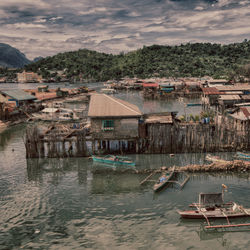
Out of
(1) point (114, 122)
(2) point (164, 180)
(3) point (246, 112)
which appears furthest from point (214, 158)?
(1) point (114, 122)

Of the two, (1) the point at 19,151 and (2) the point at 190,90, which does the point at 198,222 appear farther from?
(2) the point at 190,90

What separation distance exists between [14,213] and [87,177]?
912 centimetres

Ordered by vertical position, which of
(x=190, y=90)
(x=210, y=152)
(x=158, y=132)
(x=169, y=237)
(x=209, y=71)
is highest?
(x=209, y=71)

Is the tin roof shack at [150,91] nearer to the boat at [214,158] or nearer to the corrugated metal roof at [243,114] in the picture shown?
the corrugated metal roof at [243,114]

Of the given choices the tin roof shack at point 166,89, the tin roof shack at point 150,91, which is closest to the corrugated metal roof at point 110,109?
the tin roof shack at point 150,91

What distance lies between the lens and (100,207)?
77.9 ft

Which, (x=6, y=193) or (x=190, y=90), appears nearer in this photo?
(x=6, y=193)

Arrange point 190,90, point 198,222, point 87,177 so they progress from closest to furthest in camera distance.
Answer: point 198,222, point 87,177, point 190,90

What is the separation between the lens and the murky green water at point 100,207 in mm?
19297

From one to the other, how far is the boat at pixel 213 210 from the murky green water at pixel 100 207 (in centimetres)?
66

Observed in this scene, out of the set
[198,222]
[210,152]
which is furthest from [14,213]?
[210,152]

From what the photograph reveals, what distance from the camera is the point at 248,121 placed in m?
38.9

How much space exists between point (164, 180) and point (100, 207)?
276 inches

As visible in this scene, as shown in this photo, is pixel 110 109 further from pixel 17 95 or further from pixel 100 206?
pixel 17 95
